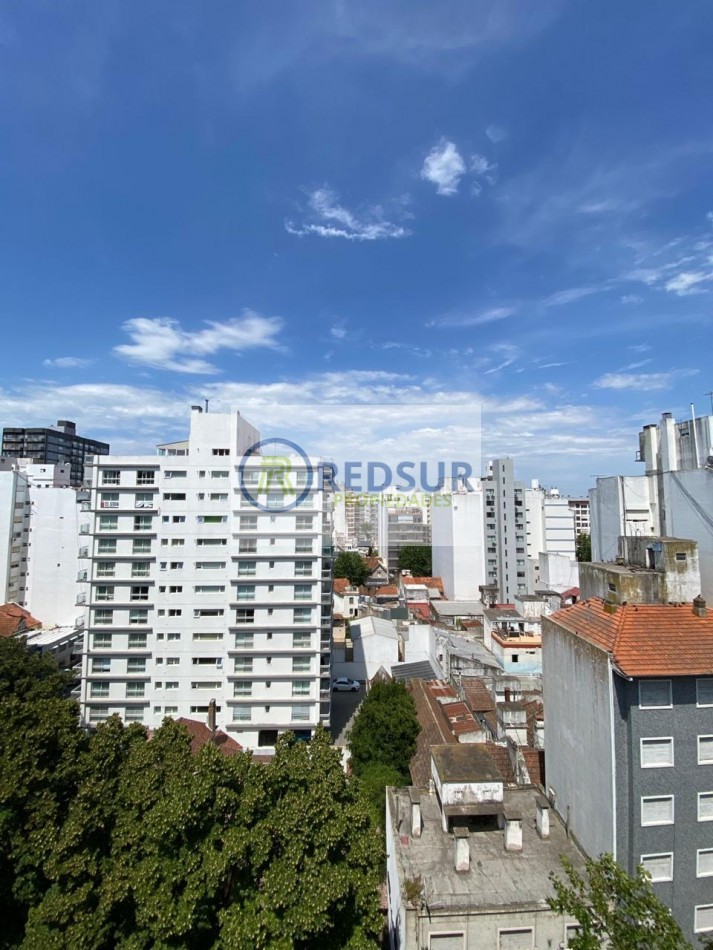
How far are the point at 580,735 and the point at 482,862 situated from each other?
3.48 metres

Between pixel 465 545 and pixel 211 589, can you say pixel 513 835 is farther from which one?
pixel 465 545

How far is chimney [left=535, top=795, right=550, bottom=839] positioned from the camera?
10555mm

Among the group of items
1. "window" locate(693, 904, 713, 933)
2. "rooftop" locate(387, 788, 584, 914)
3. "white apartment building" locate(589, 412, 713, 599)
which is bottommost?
"window" locate(693, 904, 713, 933)

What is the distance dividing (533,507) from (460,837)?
4591 centimetres

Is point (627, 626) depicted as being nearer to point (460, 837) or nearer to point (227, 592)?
point (460, 837)

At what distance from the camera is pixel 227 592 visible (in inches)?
894

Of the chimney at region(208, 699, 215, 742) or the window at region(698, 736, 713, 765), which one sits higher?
the window at region(698, 736, 713, 765)

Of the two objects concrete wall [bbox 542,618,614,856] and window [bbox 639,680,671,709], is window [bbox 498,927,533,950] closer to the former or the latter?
concrete wall [bbox 542,618,614,856]

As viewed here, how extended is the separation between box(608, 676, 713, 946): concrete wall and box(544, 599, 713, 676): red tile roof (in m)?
0.35

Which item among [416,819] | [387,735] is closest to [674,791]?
[416,819]

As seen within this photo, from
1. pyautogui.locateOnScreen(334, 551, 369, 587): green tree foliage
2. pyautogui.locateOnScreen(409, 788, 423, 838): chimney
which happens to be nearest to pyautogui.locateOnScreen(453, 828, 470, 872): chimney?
pyautogui.locateOnScreen(409, 788, 423, 838): chimney

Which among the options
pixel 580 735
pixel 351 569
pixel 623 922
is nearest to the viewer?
pixel 623 922

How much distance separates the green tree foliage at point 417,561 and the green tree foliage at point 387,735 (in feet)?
138

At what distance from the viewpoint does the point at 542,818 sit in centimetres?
1068
